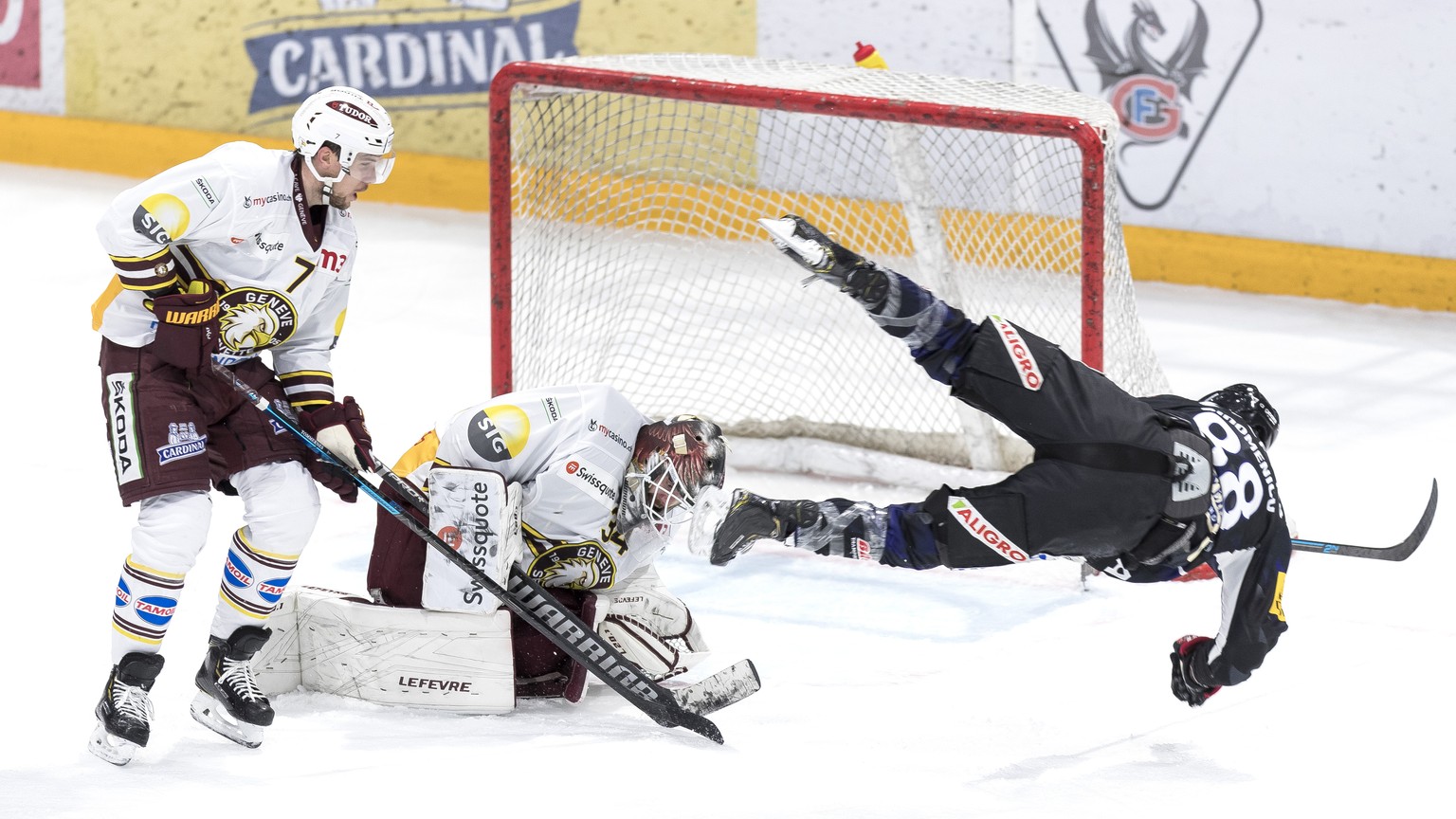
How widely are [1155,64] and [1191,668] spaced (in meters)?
3.74

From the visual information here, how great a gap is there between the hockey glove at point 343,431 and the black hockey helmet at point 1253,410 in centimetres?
164

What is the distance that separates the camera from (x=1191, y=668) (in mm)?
3555

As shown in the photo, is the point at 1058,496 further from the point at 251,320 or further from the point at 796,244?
the point at 251,320

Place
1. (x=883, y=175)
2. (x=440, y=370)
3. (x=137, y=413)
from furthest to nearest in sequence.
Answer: (x=440, y=370) → (x=883, y=175) → (x=137, y=413)

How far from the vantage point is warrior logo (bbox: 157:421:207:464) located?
3287 mm

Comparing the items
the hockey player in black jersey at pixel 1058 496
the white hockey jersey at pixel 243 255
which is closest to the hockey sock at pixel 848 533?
the hockey player in black jersey at pixel 1058 496

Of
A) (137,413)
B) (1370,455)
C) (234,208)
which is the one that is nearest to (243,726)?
(137,413)

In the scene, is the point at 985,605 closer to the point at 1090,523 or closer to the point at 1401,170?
the point at 1090,523

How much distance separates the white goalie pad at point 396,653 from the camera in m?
3.58

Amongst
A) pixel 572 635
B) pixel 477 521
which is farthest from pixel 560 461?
pixel 572 635

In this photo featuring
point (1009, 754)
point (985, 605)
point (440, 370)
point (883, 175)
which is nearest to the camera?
point (1009, 754)

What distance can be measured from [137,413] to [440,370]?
2746mm

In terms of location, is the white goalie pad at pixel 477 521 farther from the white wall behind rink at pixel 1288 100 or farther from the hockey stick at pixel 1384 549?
the white wall behind rink at pixel 1288 100

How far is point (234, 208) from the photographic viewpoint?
3.35 metres
